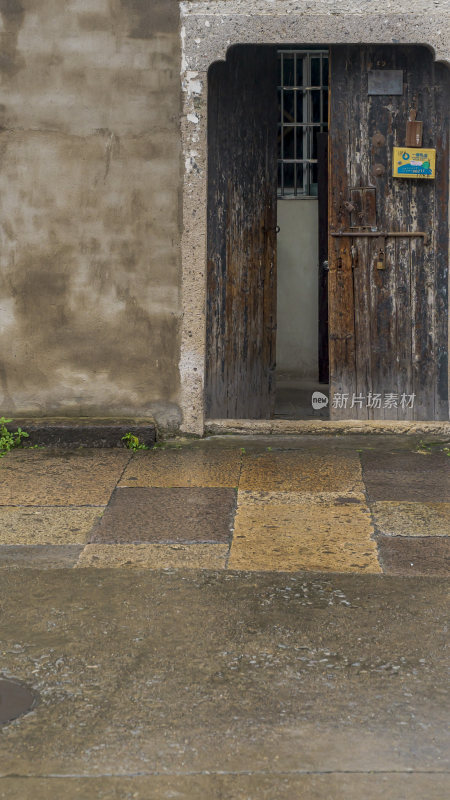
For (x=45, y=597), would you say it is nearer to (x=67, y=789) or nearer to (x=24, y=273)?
(x=67, y=789)

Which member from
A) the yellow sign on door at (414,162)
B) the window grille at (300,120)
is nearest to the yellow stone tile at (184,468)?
the yellow sign on door at (414,162)

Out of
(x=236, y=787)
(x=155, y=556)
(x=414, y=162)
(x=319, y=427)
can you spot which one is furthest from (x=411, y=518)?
(x=414, y=162)

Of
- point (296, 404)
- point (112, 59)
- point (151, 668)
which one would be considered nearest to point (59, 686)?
point (151, 668)

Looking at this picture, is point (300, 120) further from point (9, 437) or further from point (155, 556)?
point (155, 556)

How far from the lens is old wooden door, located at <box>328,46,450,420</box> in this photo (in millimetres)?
7078

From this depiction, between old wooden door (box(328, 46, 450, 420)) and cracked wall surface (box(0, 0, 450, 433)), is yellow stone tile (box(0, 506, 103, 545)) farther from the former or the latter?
old wooden door (box(328, 46, 450, 420))

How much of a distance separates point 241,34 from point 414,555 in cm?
385

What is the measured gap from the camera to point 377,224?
717 centimetres

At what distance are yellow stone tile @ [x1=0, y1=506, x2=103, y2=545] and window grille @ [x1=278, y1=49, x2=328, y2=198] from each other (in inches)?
223

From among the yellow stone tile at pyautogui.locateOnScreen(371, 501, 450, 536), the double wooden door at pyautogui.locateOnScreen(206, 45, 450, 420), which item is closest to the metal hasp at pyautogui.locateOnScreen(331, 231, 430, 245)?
the double wooden door at pyautogui.locateOnScreen(206, 45, 450, 420)

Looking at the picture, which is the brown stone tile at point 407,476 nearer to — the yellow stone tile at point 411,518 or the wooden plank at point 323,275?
the yellow stone tile at point 411,518

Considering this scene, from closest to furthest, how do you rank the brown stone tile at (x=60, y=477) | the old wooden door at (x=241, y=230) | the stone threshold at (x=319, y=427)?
the brown stone tile at (x=60, y=477) → the stone threshold at (x=319, y=427) → the old wooden door at (x=241, y=230)

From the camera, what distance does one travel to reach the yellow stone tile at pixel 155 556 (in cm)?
466

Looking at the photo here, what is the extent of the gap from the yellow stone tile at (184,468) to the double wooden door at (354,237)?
28.4 inches
